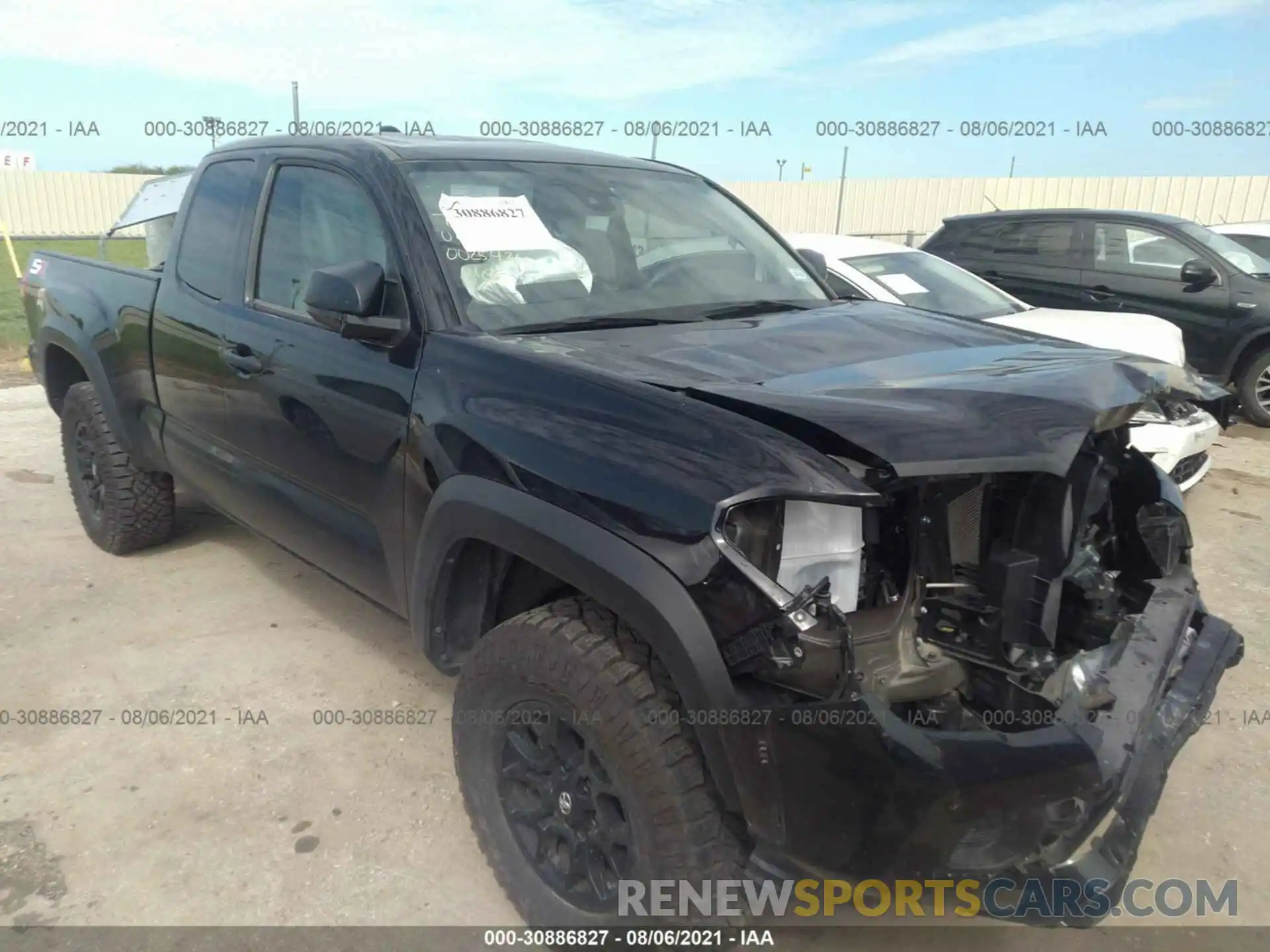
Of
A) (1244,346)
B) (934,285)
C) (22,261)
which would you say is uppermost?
(934,285)

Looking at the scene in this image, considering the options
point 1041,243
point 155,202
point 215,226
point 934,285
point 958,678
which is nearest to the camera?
point 958,678

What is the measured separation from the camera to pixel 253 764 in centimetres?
307

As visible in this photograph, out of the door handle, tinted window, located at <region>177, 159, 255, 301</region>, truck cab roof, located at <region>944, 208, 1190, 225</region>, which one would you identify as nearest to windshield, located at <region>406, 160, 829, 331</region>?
the door handle

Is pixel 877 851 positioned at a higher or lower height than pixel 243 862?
higher

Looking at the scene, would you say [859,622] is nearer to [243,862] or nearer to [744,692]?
[744,692]

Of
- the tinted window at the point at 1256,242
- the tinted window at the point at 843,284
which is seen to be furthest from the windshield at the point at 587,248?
the tinted window at the point at 1256,242

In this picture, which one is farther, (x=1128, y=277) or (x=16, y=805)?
(x=1128, y=277)

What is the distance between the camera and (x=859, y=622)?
A: 207 cm

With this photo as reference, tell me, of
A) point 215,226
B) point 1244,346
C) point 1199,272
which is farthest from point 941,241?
point 215,226

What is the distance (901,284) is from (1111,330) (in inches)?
51.0

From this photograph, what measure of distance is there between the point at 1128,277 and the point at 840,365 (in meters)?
6.74

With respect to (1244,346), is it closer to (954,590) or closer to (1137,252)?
(1137,252)

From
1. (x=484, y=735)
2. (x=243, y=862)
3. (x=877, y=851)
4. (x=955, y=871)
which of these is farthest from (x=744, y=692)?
(x=243, y=862)

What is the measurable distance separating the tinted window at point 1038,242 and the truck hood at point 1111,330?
2.17 m
